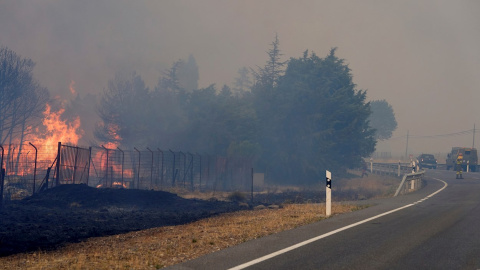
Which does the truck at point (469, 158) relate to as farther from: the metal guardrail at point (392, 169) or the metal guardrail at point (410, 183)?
the metal guardrail at point (410, 183)

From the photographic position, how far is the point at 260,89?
6175cm

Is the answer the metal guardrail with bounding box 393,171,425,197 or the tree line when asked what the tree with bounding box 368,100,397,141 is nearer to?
the tree line

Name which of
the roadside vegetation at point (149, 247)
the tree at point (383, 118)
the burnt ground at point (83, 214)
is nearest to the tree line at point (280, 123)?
the burnt ground at point (83, 214)

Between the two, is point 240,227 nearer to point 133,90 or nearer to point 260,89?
point 260,89

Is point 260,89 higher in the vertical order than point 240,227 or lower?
higher

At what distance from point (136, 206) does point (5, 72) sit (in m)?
37.1

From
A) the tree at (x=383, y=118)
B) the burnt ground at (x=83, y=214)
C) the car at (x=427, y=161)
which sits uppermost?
the tree at (x=383, y=118)

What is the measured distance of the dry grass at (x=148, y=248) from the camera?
8953mm

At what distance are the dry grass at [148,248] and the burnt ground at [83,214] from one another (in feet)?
3.74

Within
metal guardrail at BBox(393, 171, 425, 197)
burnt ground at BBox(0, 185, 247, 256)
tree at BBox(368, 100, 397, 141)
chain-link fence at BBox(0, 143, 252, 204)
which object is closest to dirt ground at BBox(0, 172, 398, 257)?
burnt ground at BBox(0, 185, 247, 256)

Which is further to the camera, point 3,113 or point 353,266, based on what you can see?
point 3,113

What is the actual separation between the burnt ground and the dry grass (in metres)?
1.14

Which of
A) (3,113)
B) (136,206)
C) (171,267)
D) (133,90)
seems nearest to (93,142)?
(133,90)

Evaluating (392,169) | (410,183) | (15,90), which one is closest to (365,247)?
(410,183)
